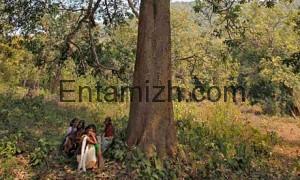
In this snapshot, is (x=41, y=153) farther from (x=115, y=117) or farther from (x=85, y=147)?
(x=115, y=117)

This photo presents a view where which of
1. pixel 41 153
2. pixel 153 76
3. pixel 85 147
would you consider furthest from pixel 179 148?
pixel 41 153

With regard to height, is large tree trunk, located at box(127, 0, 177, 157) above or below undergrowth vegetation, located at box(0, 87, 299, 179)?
above

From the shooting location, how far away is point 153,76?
9391 millimetres

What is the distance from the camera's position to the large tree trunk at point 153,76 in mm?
9328

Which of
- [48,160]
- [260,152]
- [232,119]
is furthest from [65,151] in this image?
[232,119]

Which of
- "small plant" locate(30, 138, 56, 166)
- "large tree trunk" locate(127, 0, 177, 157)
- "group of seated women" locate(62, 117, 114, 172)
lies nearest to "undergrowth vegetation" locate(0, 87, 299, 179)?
"small plant" locate(30, 138, 56, 166)

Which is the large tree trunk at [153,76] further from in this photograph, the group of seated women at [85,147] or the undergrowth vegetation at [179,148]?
the group of seated women at [85,147]

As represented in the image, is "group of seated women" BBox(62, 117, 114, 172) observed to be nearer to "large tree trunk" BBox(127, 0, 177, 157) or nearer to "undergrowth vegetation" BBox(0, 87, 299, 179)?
"undergrowth vegetation" BBox(0, 87, 299, 179)

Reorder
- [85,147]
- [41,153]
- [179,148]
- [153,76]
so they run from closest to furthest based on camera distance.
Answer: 1. [85,147]
2. [41,153]
3. [153,76]
4. [179,148]

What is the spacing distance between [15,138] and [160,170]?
11.8ft

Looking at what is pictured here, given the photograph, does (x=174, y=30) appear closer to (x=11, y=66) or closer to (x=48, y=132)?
(x=11, y=66)

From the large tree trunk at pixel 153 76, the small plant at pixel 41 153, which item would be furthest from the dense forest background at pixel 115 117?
the large tree trunk at pixel 153 76

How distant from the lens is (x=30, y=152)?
9398 millimetres

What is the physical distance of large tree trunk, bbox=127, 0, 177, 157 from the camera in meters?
9.33
